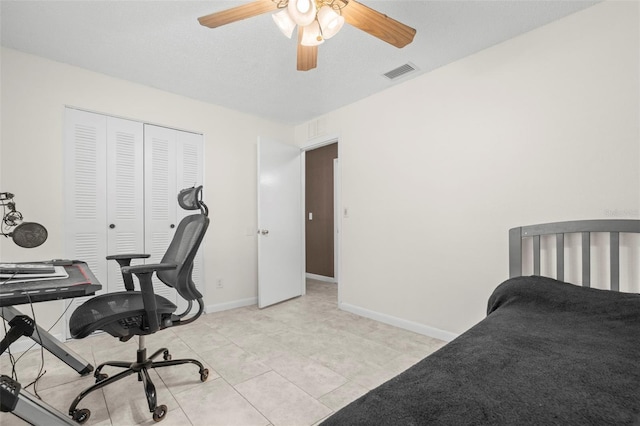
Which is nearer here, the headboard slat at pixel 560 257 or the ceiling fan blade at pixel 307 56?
the ceiling fan blade at pixel 307 56

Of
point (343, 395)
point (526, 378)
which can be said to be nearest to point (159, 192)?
point (343, 395)

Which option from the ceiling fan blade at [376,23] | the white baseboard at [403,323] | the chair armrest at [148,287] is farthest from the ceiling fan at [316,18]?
the white baseboard at [403,323]

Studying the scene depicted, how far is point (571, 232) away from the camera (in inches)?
79.0

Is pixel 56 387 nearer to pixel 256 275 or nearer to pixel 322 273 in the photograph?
pixel 256 275

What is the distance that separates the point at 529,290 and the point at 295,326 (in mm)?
2110

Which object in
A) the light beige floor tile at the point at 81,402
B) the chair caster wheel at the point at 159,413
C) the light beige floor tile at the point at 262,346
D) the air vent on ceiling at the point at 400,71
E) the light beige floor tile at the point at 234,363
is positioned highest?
the air vent on ceiling at the point at 400,71

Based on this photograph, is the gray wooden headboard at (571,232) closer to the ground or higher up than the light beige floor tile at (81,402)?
higher up

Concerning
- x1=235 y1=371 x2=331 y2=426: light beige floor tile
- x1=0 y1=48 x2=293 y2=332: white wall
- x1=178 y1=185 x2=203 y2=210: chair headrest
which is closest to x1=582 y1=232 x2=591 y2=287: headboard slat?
x1=235 y1=371 x2=331 y2=426: light beige floor tile

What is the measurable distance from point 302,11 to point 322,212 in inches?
164

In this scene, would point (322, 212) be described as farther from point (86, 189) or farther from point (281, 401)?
point (281, 401)

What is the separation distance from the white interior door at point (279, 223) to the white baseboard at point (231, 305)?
0.27 m

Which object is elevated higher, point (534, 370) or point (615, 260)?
point (615, 260)

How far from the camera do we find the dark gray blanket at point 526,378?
75 cm

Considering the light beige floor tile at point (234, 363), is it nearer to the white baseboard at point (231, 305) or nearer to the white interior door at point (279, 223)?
the white baseboard at point (231, 305)
